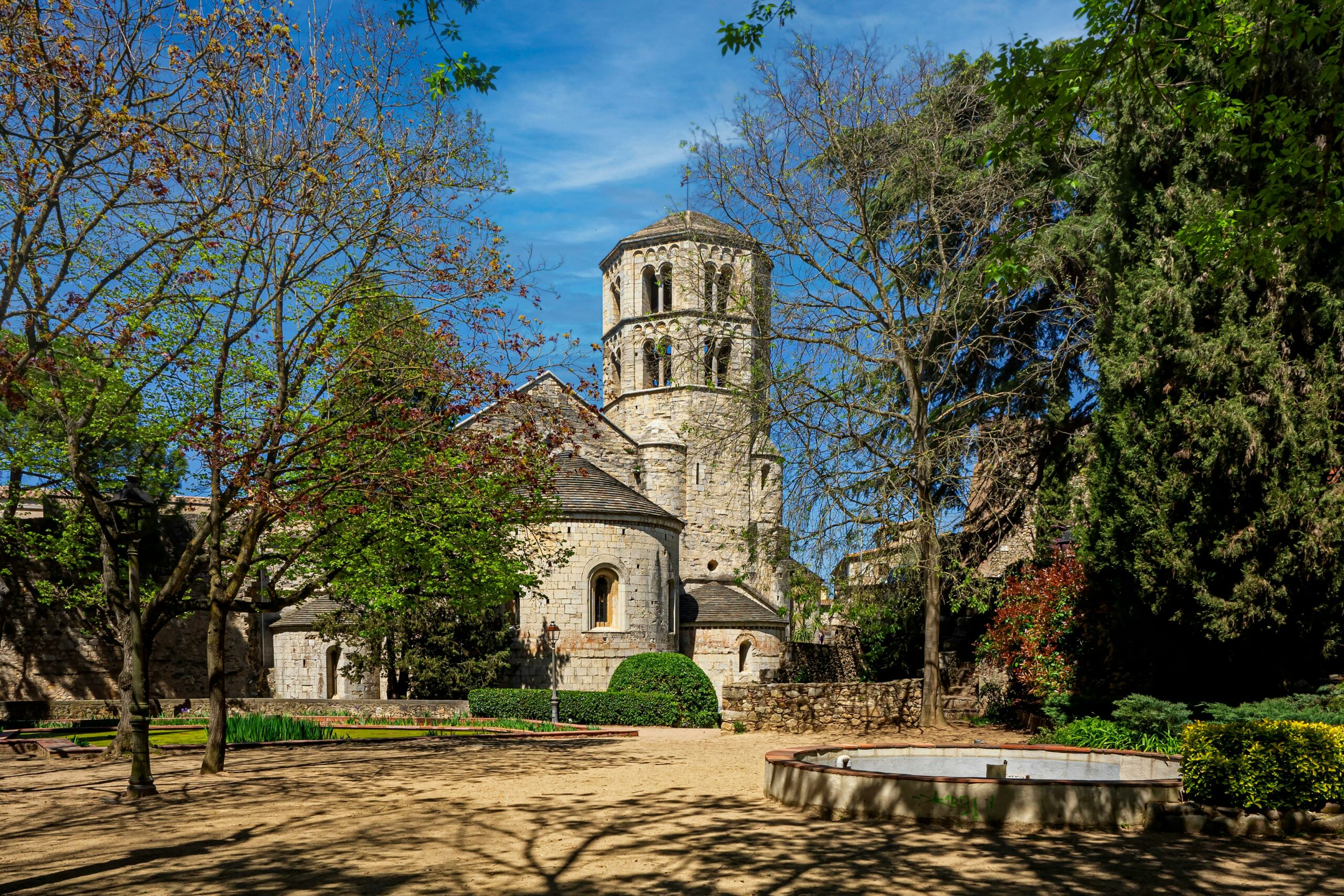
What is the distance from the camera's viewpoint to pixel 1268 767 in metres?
9.03

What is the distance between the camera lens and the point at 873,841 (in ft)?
27.7

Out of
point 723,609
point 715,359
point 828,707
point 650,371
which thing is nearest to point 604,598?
point 723,609

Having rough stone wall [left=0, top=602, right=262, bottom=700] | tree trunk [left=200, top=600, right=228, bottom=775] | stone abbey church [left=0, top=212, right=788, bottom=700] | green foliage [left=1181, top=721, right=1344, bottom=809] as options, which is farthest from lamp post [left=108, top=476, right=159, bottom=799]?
rough stone wall [left=0, top=602, right=262, bottom=700]

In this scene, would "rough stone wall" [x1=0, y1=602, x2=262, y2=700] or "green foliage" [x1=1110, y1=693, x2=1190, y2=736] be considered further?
"rough stone wall" [x1=0, y1=602, x2=262, y2=700]

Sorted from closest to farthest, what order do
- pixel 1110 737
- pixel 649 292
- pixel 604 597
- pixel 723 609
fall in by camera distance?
pixel 1110 737 < pixel 604 597 < pixel 723 609 < pixel 649 292

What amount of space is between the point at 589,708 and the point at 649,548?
8.11 metres

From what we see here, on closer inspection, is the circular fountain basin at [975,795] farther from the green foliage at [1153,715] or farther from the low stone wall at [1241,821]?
the green foliage at [1153,715]

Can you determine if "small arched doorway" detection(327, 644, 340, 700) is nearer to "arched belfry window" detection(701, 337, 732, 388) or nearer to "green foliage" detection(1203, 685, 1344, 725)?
"arched belfry window" detection(701, 337, 732, 388)

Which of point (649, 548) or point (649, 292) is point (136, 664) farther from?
point (649, 292)

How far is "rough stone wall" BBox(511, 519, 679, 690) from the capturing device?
29938 millimetres

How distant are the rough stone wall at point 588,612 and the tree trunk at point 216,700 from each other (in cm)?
1651

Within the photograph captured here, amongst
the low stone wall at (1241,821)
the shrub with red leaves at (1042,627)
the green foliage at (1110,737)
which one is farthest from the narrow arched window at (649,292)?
the low stone wall at (1241,821)

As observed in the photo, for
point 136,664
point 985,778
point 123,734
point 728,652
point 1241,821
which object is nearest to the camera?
point 1241,821

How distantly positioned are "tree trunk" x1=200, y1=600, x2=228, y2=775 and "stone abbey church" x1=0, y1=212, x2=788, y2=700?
576 centimetres
